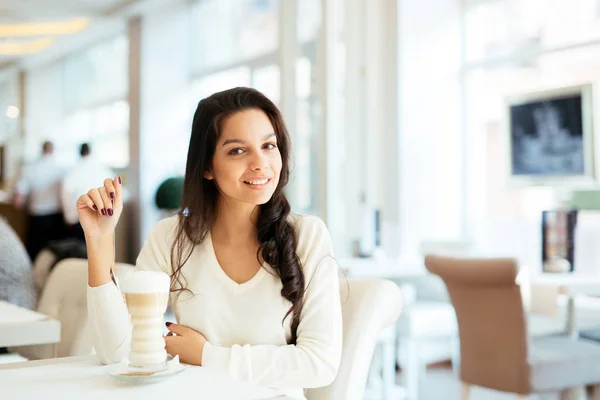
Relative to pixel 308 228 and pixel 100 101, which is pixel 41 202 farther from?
pixel 308 228

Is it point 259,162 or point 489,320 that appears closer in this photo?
point 259,162

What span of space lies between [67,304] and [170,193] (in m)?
6.22

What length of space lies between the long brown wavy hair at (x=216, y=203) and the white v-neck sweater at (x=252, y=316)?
0.02 metres

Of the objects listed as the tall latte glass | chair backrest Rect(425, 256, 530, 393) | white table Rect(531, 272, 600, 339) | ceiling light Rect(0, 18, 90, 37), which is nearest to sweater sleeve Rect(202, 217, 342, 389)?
the tall latte glass

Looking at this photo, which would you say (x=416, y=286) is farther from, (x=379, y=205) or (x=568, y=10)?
(x=568, y=10)

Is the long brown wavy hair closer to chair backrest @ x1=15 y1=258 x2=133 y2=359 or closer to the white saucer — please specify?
the white saucer

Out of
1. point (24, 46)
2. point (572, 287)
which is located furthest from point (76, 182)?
point (572, 287)

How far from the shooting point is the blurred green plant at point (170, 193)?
8383mm

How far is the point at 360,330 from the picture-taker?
154cm

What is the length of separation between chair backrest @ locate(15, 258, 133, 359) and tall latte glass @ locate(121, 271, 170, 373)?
1.01 meters

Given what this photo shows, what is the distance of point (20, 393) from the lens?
1.06m

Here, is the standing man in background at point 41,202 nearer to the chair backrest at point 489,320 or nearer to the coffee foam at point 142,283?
the chair backrest at point 489,320

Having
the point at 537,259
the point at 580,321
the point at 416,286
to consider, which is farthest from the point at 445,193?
the point at 580,321

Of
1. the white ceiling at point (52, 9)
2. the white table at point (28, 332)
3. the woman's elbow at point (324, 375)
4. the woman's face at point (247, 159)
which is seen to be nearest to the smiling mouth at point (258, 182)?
the woman's face at point (247, 159)
